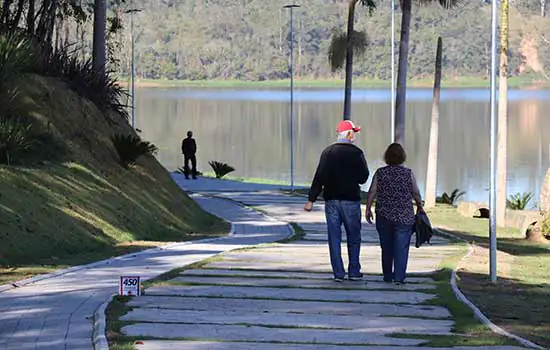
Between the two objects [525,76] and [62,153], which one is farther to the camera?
[525,76]

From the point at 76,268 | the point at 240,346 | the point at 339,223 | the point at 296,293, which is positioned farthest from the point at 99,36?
the point at 240,346

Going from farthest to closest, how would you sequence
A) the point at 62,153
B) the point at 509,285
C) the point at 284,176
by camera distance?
the point at 284,176
the point at 62,153
the point at 509,285

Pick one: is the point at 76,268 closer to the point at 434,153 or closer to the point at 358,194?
the point at 358,194

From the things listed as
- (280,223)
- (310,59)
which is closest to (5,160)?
(280,223)

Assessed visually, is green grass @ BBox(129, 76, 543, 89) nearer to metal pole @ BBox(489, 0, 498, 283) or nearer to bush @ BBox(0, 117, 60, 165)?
bush @ BBox(0, 117, 60, 165)

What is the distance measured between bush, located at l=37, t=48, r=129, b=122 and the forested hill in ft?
448

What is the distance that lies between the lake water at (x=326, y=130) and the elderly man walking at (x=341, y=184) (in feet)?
118

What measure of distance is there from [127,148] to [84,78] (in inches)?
66.4

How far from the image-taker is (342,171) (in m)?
11.8

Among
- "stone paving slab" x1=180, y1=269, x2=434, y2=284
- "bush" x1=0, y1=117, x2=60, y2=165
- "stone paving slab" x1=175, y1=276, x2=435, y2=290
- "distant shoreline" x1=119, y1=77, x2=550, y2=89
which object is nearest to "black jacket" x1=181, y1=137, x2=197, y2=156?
"bush" x1=0, y1=117, x2=60, y2=165

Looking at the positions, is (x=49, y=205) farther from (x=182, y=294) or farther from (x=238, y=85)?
(x=238, y=85)

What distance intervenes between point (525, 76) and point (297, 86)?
3368cm

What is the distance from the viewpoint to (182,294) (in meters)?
10.7

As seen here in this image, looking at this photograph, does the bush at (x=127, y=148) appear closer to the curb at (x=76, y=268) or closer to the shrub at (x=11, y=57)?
the shrub at (x=11, y=57)
